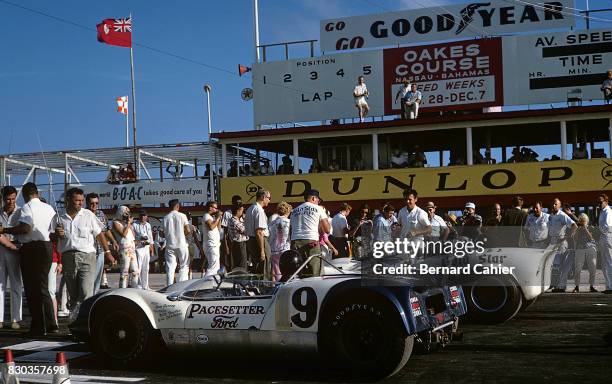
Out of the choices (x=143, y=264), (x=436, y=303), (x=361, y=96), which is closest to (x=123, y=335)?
(x=436, y=303)

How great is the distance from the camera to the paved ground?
595cm

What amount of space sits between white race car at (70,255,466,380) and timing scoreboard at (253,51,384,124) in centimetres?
2011

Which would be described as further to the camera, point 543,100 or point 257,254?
point 543,100

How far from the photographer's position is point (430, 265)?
6.63 m

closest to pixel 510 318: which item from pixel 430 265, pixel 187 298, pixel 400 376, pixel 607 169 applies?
pixel 430 265

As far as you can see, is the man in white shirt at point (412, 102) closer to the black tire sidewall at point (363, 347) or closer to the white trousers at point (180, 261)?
the white trousers at point (180, 261)

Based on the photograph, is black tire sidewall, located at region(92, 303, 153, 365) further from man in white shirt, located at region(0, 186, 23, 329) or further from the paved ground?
man in white shirt, located at region(0, 186, 23, 329)

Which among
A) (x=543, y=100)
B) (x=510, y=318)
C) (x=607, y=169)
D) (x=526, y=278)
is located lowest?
(x=510, y=318)

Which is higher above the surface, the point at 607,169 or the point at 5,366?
the point at 607,169

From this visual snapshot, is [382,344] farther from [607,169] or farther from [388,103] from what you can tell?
[388,103]

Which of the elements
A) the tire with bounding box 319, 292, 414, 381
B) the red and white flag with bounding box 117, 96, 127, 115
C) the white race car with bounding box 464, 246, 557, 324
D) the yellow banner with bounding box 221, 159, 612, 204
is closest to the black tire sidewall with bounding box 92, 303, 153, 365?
the tire with bounding box 319, 292, 414, 381

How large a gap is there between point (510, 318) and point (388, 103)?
18.0m

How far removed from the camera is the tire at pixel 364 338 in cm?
569

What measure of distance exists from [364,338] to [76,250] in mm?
4447
